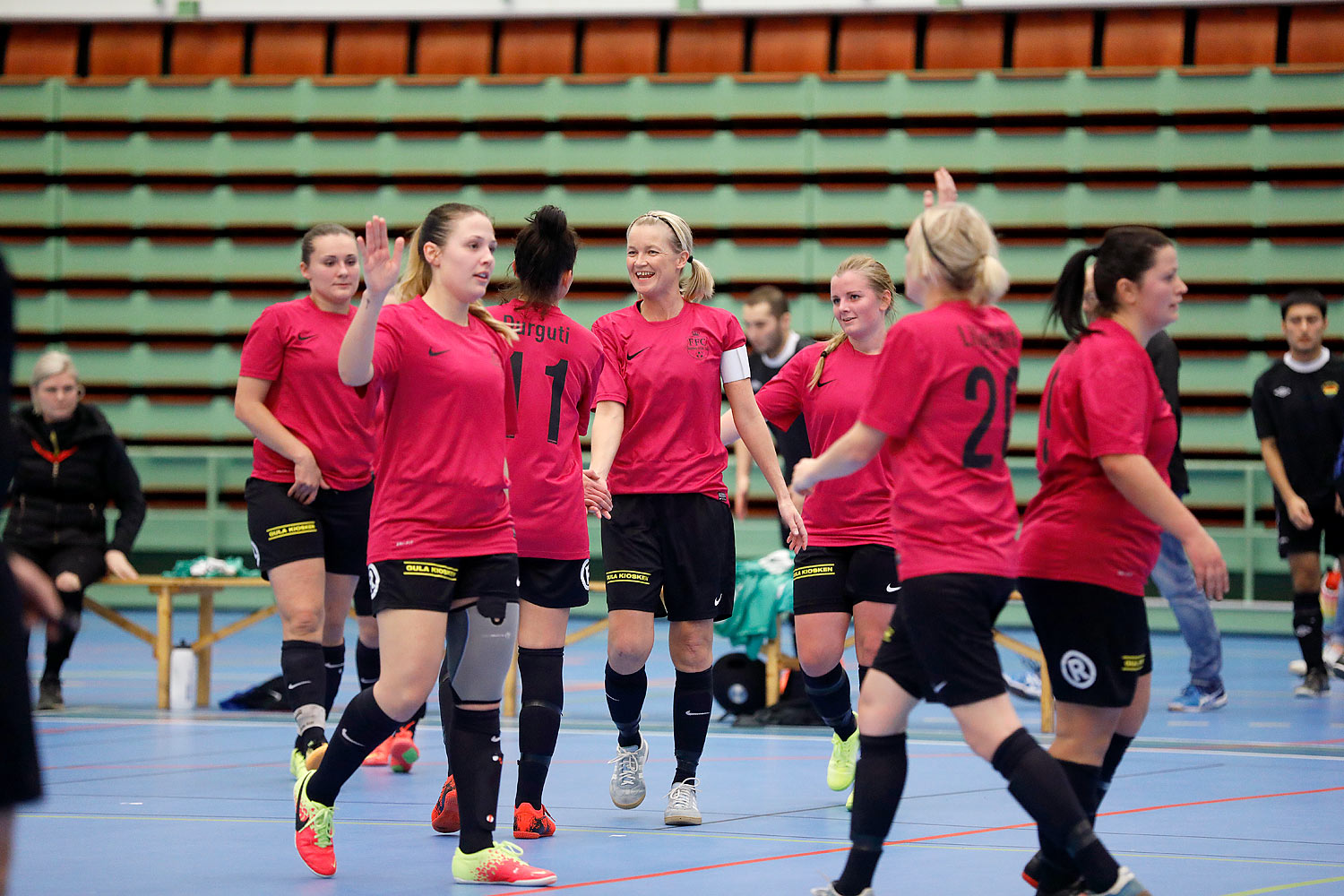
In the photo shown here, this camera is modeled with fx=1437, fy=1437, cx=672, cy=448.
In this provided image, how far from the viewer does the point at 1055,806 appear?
9.23 feet

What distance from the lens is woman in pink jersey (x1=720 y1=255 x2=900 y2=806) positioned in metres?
4.53

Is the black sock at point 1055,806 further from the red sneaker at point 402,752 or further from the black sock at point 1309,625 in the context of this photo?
the black sock at point 1309,625

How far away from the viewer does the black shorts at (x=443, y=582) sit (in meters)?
3.44

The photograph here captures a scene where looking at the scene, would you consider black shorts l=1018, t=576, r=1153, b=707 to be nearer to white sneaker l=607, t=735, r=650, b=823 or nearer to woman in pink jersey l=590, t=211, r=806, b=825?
woman in pink jersey l=590, t=211, r=806, b=825

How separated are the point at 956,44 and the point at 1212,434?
143 inches

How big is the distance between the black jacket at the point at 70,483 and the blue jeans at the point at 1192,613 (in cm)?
501

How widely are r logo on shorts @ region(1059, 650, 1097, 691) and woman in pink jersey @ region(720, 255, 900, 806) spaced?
1.41 metres

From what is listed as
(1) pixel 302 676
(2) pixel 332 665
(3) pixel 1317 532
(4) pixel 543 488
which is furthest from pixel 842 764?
(3) pixel 1317 532

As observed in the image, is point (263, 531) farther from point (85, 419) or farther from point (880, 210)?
point (880, 210)

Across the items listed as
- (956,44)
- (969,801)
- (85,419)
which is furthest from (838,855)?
(956,44)

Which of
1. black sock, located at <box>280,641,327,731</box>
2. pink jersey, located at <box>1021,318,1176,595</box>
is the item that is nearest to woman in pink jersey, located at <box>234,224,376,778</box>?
black sock, located at <box>280,641,327,731</box>

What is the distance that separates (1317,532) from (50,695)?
6458 mm

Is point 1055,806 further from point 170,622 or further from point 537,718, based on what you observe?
point 170,622

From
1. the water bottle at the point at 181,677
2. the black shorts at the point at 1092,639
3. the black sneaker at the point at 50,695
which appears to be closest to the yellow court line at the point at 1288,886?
the black shorts at the point at 1092,639
